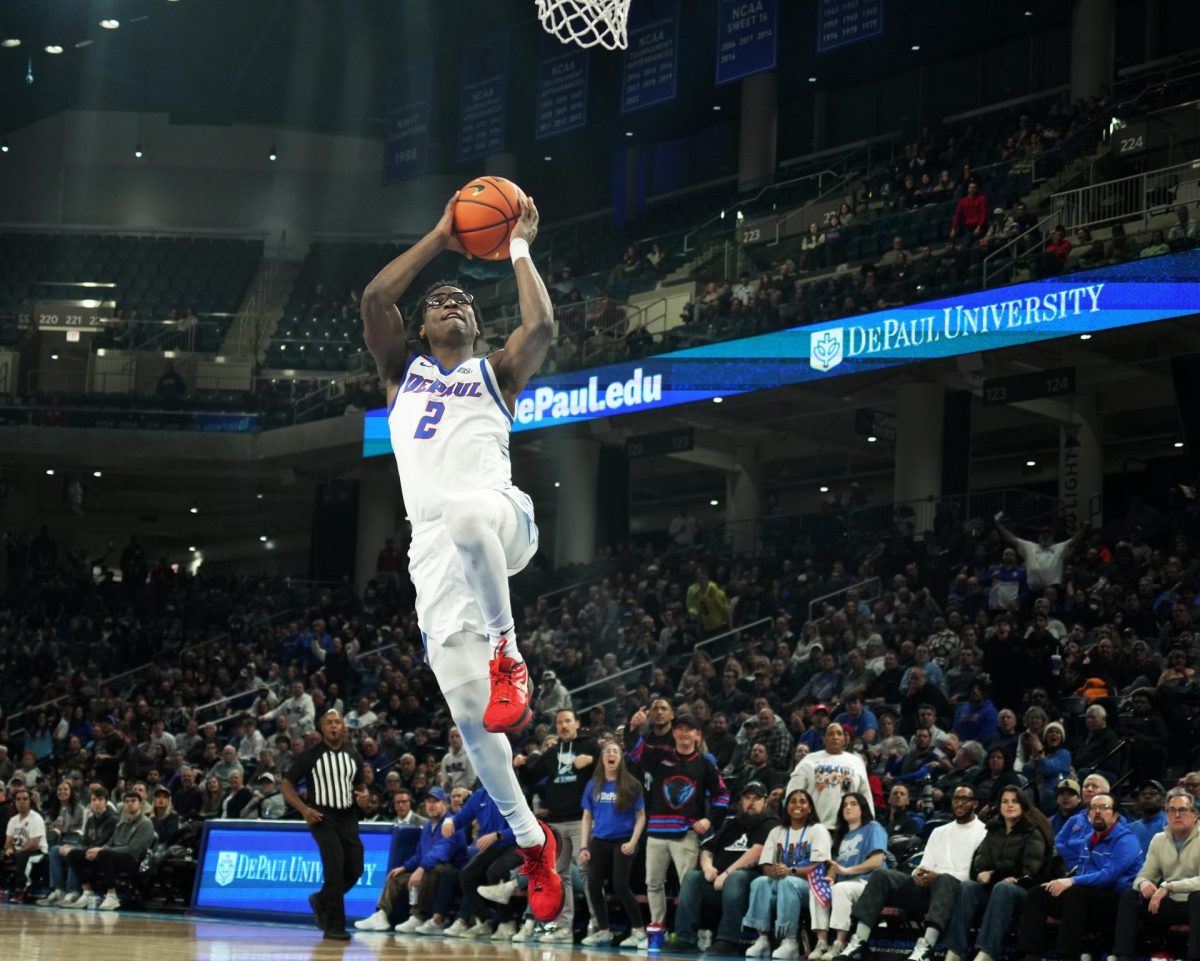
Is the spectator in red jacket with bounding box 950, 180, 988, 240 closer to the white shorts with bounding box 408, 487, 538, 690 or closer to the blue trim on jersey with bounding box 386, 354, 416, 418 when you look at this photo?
the blue trim on jersey with bounding box 386, 354, 416, 418

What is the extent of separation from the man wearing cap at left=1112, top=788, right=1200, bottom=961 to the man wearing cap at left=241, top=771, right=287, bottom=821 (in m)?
8.42


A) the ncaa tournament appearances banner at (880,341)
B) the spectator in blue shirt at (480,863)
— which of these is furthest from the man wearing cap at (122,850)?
the ncaa tournament appearances banner at (880,341)

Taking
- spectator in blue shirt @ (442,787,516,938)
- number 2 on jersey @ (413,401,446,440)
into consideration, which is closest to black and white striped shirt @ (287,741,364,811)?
spectator in blue shirt @ (442,787,516,938)

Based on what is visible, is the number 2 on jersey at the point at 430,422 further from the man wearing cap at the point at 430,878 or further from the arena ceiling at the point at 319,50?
the arena ceiling at the point at 319,50

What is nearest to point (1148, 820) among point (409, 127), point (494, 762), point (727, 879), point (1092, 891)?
point (1092, 891)

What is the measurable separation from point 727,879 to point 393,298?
730 cm

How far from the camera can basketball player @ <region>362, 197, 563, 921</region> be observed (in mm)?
5500

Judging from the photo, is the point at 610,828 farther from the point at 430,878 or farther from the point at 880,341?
the point at 880,341

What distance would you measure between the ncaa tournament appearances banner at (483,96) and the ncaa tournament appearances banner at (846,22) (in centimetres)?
621

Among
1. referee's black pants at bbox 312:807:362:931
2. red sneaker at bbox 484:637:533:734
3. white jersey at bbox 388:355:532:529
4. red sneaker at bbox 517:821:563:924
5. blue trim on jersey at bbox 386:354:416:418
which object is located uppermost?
blue trim on jersey at bbox 386:354:416:418

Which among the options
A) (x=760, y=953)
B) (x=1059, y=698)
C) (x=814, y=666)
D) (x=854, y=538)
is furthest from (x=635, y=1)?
(x=760, y=953)

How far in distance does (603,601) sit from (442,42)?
1290 centimetres

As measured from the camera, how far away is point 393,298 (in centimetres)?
584

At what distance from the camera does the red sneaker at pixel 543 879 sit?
5980 millimetres
